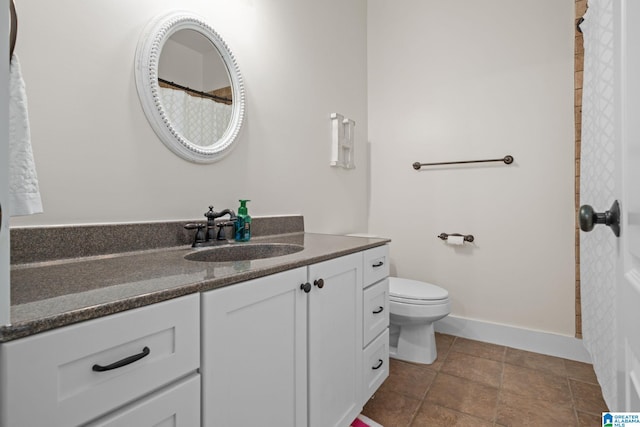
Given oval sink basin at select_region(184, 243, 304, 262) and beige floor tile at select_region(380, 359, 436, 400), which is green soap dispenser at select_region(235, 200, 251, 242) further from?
beige floor tile at select_region(380, 359, 436, 400)

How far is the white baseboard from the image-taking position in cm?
199

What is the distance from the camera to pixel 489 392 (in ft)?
5.47

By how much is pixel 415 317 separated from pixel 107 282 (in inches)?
63.5

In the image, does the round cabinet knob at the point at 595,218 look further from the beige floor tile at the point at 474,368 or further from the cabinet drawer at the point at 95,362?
the beige floor tile at the point at 474,368

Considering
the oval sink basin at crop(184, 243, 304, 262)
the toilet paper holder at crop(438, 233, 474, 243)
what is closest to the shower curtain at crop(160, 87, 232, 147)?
the oval sink basin at crop(184, 243, 304, 262)

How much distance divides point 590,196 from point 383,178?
1.39 metres

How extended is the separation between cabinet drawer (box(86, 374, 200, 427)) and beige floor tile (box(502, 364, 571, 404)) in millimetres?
1678

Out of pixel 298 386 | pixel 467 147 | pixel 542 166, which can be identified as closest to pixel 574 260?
pixel 542 166

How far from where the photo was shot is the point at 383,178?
8.74ft

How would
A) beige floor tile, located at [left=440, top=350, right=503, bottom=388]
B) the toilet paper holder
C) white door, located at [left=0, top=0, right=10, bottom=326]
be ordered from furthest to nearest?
the toilet paper holder → beige floor tile, located at [left=440, top=350, right=503, bottom=388] → white door, located at [left=0, top=0, right=10, bottom=326]

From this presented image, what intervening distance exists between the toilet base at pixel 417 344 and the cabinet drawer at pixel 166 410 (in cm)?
156

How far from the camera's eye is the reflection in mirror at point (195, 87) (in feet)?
4.15

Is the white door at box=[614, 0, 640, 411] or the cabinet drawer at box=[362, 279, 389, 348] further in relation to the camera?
the cabinet drawer at box=[362, 279, 389, 348]

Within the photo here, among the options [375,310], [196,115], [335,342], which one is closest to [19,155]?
[196,115]
